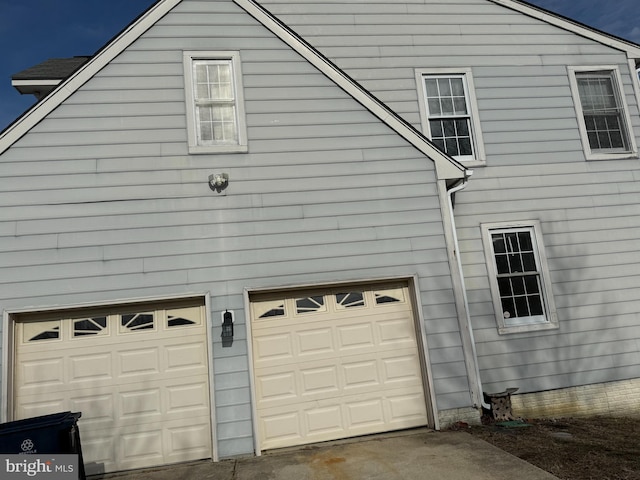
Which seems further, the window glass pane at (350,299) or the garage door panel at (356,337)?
the window glass pane at (350,299)

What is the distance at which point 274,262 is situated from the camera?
268 inches

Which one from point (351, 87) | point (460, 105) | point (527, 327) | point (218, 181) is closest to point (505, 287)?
point (527, 327)

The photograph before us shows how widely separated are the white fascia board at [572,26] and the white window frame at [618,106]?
47 cm

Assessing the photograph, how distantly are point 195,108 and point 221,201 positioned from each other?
1.48 m

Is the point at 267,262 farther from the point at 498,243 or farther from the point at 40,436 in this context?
the point at 498,243

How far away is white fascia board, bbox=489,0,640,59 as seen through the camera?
937cm

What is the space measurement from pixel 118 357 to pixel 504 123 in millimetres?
7659

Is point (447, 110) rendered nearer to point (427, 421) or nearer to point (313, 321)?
point (313, 321)

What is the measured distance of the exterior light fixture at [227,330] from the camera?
21.2ft

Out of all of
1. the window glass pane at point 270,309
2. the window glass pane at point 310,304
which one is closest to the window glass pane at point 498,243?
the window glass pane at point 310,304

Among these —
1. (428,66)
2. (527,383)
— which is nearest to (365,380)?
(527,383)

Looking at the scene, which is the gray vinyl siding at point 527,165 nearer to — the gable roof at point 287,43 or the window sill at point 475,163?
the window sill at point 475,163

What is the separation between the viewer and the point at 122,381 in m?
6.33

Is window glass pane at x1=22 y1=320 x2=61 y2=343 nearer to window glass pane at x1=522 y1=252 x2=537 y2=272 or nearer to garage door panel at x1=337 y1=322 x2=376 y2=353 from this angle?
garage door panel at x1=337 y1=322 x2=376 y2=353
